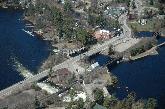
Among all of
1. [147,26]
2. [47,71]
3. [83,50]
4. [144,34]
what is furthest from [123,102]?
[147,26]

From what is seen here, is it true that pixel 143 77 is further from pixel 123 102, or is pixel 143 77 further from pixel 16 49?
pixel 16 49

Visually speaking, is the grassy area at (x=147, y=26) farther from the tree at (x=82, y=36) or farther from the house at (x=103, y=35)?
the tree at (x=82, y=36)

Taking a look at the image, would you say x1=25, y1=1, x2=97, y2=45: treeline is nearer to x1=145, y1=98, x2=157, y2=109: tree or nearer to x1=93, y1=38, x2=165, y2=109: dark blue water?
x1=93, y1=38, x2=165, y2=109: dark blue water

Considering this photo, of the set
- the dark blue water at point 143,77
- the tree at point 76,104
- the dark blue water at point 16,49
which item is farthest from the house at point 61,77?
the tree at point 76,104

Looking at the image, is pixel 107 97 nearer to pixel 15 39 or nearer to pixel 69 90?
pixel 69 90

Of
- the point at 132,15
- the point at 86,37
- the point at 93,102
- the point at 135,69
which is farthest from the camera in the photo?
the point at 132,15

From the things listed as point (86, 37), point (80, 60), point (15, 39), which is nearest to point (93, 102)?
point (80, 60)

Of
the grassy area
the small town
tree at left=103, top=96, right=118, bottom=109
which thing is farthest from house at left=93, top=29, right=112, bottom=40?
tree at left=103, top=96, right=118, bottom=109
